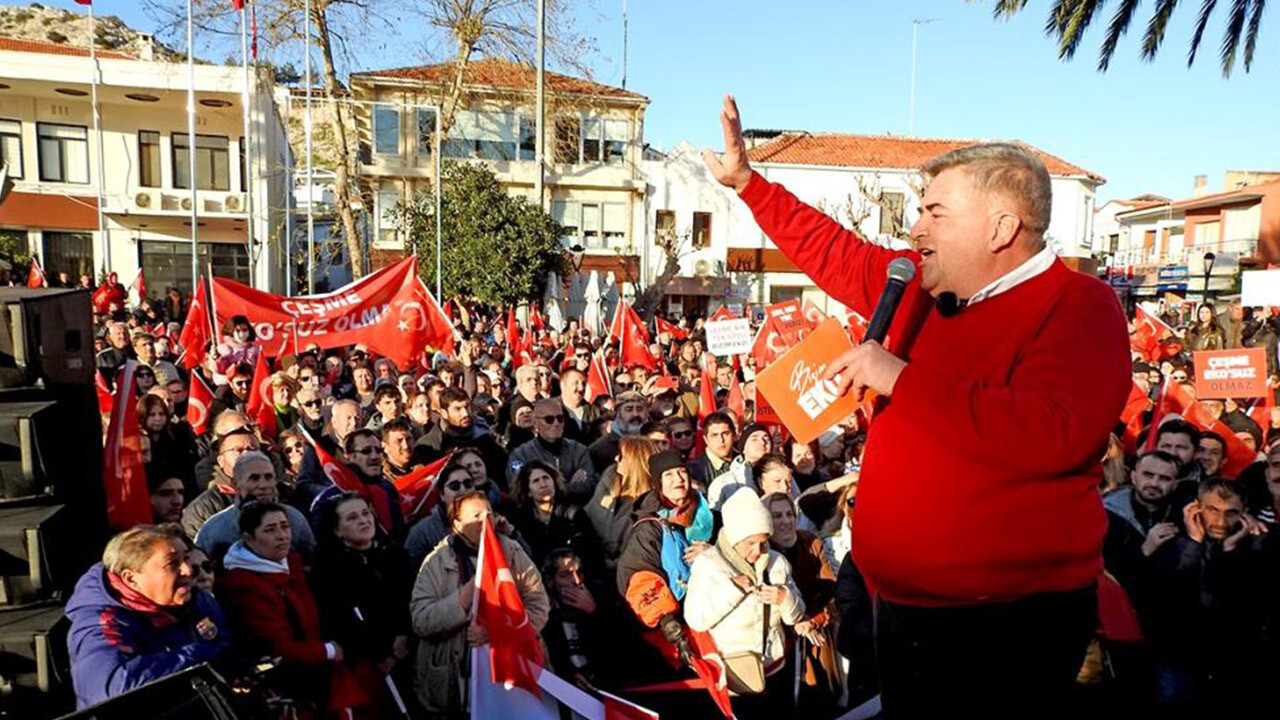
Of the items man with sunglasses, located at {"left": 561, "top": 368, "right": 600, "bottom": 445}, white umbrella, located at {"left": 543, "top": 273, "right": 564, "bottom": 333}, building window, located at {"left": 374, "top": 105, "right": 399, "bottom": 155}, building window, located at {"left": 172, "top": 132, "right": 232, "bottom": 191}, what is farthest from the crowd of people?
building window, located at {"left": 374, "top": 105, "right": 399, "bottom": 155}

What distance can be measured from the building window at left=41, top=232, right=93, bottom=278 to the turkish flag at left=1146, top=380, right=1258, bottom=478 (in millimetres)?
28738

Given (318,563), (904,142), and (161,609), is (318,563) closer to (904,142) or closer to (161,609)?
(161,609)

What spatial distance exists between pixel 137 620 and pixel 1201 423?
330 inches

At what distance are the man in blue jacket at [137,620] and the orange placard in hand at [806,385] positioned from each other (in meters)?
2.38

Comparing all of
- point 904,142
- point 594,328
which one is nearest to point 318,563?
point 594,328

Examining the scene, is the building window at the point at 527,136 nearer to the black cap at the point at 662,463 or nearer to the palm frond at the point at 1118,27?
the palm frond at the point at 1118,27

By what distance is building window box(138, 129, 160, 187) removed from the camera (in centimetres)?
2706

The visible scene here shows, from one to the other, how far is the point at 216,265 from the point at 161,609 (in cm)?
2785

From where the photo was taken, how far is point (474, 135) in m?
33.5

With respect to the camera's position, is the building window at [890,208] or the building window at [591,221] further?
the building window at [890,208]

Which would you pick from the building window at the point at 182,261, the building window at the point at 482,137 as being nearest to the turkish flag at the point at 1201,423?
the building window at the point at 182,261

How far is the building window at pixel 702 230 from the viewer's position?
35.9m

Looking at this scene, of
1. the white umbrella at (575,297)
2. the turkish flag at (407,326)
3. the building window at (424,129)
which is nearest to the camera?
the turkish flag at (407,326)

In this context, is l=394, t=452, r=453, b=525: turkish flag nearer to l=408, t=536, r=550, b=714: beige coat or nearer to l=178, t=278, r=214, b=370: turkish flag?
l=408, t=536, r=550, b=714: beige coat
